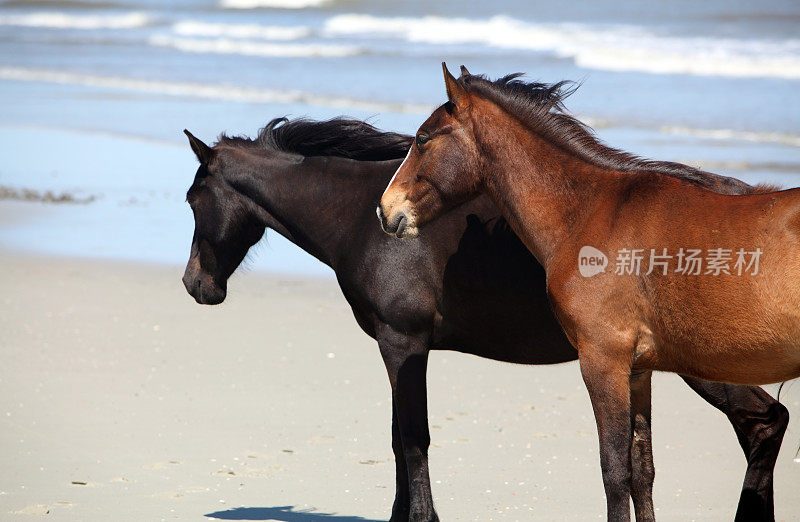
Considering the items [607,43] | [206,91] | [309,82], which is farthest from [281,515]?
[607,43]

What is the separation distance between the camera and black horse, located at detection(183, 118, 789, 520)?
4.54 metres

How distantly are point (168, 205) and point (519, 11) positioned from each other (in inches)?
1043

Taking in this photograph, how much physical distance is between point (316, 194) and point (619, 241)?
1721 millimetres

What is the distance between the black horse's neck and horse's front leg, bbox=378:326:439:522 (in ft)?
1.95

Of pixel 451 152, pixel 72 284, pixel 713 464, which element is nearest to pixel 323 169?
pixel 451 152

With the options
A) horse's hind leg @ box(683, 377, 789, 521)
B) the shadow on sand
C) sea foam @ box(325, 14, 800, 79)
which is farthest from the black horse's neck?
sea foam @ box(325, 14, 800, 79)

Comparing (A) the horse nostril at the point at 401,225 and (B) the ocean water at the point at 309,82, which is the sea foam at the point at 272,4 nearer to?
(B) the ocean water at the point at 309,82

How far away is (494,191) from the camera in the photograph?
4.13 metres

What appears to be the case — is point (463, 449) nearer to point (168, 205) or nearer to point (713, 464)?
point (713, 464)

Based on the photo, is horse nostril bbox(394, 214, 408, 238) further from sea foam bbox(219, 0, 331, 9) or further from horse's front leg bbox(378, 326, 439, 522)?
sea foam bbox(219, 0, 331, 9)

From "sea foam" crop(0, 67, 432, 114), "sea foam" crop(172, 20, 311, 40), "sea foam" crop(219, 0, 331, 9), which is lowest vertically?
"sea foam" crop(0, 67, 432, 114)

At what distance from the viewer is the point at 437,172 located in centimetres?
406

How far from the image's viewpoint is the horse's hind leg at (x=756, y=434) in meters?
4.49

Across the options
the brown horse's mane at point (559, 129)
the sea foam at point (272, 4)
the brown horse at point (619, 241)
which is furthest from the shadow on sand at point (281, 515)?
the sea foam at point (272, 4)
